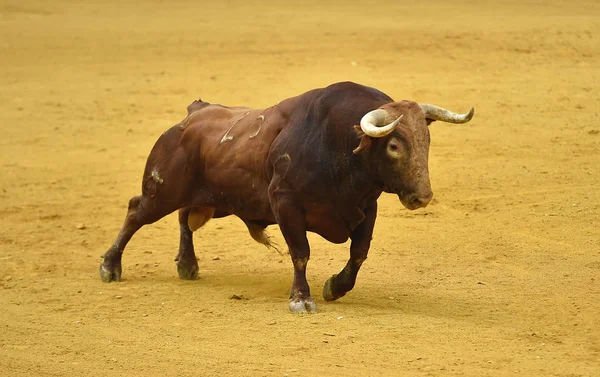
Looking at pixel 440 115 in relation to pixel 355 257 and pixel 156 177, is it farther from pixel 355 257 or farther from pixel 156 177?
pixel 156 177

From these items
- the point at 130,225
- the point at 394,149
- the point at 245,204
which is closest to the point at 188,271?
the point at 130,225

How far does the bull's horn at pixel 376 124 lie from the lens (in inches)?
325

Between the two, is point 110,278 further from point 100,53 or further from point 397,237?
point 100,53

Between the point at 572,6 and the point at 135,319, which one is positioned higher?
the point at 572,6

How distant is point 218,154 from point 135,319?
169 centimetres

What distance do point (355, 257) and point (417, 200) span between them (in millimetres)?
980

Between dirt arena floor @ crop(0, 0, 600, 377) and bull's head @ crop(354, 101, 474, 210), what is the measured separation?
0.99 m

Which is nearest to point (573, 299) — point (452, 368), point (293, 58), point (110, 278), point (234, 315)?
point (452, 368)

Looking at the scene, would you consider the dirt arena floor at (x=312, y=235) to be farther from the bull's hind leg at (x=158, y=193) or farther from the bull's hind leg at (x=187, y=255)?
the bull's hind leg at (x=158, y=193)

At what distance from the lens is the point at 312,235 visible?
1217 centimetres

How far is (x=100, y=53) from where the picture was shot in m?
20.9

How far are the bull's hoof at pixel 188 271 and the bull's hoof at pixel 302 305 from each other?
201 cm

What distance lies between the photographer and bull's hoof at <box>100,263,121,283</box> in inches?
420

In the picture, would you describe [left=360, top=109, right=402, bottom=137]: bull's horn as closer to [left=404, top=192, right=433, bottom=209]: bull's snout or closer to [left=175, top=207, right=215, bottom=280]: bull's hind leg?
[left=404, top=192, right=433, bottom=209]: bull's snout
